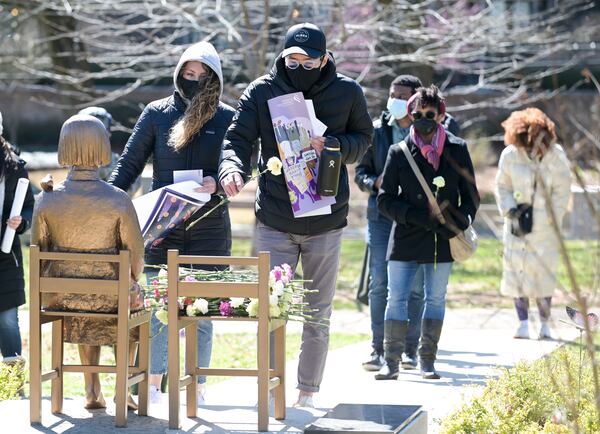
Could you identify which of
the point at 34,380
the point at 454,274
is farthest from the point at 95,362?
the point at 454,274

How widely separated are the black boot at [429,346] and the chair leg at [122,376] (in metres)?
2.92

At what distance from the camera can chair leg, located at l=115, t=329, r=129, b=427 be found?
5527 millimetres

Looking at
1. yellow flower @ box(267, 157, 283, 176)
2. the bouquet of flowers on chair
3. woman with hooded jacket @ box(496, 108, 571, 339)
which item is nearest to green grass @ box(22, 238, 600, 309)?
woman with hooded jacket @ box(496, 108, 571, 339)

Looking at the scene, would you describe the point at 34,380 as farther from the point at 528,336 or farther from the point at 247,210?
the point at 247,210

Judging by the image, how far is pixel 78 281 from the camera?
5.56 metres

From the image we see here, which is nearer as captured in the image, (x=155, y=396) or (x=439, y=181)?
(x=155, y=396)

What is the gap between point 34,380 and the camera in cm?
557

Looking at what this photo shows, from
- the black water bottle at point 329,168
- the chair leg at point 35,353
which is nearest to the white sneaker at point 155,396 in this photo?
the chair leg at point 35,353

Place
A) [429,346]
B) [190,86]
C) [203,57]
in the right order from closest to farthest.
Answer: [203,57]
[190,86]
[429,346]

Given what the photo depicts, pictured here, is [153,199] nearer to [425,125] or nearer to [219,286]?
[219,286]

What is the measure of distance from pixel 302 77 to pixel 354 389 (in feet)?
7.42

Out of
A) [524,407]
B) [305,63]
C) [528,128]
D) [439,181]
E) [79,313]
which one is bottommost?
[524,407]

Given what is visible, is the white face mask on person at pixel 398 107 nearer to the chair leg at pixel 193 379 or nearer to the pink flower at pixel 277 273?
the pink flower at pixel 277 273

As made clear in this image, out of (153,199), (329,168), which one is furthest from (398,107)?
(153,199)
